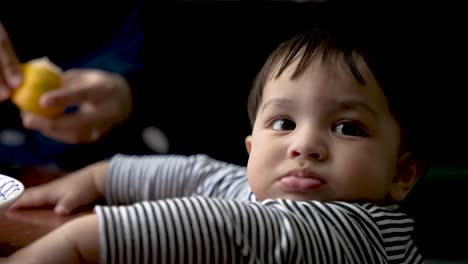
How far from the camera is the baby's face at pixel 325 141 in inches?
27.7

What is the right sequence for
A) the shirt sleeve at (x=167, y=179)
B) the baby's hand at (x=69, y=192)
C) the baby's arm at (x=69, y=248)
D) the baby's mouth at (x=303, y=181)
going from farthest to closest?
the shirt sleeve at (x=167, y=179)
the baby's hand at (x=69, y=192)
the baby's mouth at (x=303, y=181)
the baby's arm at (x=69, y=248)

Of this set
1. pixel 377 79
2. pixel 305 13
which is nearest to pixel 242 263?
pixel 377 79

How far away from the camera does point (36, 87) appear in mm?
854

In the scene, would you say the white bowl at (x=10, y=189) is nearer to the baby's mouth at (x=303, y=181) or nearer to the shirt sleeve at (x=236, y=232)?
the shirt sleeve at (x=236, y=232)

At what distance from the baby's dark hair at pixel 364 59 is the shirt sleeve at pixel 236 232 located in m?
0.16

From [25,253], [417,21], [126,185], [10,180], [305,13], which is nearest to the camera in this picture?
[25,253]

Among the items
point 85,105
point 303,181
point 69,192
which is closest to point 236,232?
point 303,181

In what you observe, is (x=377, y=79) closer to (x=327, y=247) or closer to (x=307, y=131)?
(x=307, y=131)

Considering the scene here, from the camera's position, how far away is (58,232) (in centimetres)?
56

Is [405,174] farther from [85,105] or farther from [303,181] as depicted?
[85,105]

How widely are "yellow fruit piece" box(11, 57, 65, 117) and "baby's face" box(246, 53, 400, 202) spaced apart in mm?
332

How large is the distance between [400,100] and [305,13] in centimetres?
76

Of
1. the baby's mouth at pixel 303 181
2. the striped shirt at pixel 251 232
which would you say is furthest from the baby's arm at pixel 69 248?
the baby's mouth at pixel 303 181

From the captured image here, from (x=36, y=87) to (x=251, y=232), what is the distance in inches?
17.1
